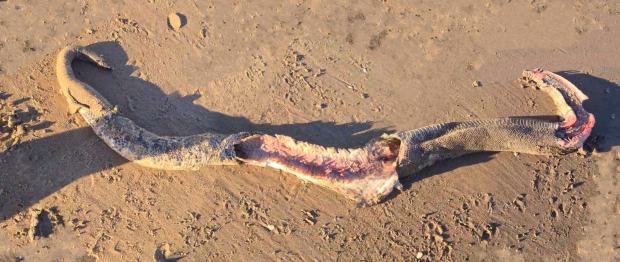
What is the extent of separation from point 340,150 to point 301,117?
86 centimetres

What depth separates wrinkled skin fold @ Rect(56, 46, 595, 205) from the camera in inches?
291

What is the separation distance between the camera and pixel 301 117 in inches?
311

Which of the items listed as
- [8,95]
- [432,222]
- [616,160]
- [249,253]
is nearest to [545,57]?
[616,160]

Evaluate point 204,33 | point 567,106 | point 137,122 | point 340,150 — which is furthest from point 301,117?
point 567,106

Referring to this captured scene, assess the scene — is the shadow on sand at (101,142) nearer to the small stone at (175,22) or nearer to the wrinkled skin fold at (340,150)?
the wrinkled skin fold at (340,150)

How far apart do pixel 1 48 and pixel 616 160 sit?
10039 millimetres

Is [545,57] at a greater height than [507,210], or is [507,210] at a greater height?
[545,57]

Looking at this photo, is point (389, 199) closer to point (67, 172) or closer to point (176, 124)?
point (176, 124)

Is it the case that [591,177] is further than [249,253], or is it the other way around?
[591,177]

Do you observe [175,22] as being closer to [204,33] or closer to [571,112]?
[204,33]

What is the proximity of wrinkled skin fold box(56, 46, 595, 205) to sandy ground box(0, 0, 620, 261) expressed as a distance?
0.26 m

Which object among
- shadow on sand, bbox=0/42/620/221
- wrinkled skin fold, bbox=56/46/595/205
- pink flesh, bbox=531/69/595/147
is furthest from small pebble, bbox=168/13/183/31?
pink flesh, bbox=531/69/595/147

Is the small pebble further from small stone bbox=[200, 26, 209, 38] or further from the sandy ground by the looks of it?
→ small stone bbox=[200, 26, 209, 38]

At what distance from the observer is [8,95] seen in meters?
7.89
